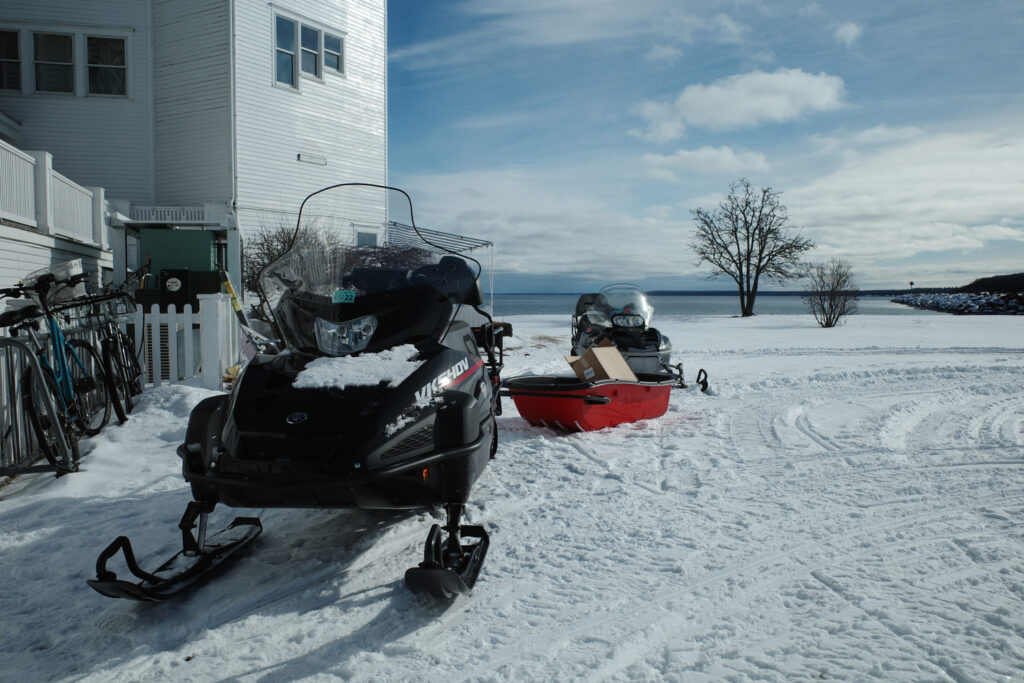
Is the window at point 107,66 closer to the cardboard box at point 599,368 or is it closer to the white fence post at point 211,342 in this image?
the white fence post at point 211,342

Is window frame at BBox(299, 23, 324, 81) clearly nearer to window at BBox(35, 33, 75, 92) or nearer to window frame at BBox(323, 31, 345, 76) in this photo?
window frame at BBox(323, 31, 345, 76)

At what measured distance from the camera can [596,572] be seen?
3035 mm

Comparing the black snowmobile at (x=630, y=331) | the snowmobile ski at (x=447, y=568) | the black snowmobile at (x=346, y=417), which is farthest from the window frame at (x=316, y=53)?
the snowmobile ski at (x=447, y=568)

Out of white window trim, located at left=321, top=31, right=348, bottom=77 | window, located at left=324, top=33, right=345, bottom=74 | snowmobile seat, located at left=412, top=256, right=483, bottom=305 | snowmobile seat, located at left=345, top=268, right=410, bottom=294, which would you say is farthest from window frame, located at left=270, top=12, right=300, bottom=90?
snowmobile seat, located at left=345, top=268, right=410, bottom=294

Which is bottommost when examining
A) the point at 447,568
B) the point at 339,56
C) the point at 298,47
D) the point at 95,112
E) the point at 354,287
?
the point at 447,568

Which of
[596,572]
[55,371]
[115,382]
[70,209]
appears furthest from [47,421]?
[70,209]

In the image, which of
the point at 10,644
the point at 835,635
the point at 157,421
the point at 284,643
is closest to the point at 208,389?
the point at 157,421

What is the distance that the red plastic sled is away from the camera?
5762 mm

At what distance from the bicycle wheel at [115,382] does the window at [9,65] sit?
11.9m

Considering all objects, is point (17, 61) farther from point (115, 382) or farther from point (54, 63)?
point (115, 382)

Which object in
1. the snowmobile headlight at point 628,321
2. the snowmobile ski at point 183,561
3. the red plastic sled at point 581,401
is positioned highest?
the snowmobile headlight at point 628,321

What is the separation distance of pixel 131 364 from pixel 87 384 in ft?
4.42

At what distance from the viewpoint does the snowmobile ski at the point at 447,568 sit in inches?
104

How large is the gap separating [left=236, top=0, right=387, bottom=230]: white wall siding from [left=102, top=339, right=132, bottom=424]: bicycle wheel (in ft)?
26.0
